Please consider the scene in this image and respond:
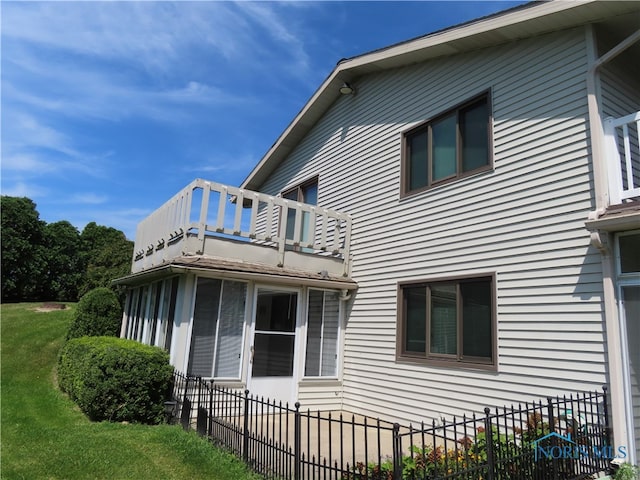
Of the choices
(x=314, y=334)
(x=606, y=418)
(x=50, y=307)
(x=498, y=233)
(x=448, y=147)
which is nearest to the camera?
(x=606, y=418)

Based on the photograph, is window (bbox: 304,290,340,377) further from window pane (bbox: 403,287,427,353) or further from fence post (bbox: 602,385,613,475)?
fence post (bbox: 602,385,613,475)

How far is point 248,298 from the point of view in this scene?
29.5ft

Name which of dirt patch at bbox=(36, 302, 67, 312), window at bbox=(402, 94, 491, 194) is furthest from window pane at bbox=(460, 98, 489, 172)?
dirt patch at bbox=(36, 302, 67, 312)

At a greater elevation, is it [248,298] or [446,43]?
[446,43]

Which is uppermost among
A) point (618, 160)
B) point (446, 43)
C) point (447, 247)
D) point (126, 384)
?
point (446, 43)

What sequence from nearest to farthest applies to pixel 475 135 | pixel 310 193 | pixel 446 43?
pixel 475 135, pixel 446 43, pixel 310 193

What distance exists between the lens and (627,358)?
521 cm

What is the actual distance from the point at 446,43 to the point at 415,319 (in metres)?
5.49

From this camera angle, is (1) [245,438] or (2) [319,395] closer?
(1) [245,438]

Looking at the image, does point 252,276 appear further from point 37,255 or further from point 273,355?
point 37,255

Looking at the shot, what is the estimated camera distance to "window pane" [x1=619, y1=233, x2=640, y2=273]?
5332mm

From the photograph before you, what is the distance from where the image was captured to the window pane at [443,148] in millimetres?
8367

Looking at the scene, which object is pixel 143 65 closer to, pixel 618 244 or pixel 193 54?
pixel 193 54

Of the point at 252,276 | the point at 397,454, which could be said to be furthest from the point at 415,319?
the point at 397,454
